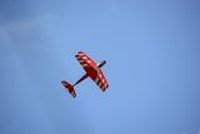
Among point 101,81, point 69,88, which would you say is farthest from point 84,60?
point 69,88

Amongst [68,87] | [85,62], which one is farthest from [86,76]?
[68,87]

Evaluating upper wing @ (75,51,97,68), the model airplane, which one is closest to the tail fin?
the model airplane

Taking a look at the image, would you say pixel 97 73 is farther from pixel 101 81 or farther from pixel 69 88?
pixel 69 88

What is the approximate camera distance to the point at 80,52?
161 feet

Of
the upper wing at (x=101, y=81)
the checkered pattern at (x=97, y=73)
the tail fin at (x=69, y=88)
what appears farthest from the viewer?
the tail fin at (x=69, y=88)

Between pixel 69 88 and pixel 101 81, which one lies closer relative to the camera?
pixel 101 81

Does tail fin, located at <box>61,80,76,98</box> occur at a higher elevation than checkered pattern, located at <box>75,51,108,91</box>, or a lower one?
higher

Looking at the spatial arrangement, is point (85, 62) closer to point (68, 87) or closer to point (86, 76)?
point (86, 76)

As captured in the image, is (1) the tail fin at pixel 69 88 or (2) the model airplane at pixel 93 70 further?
(1) the tail fin at pixel 69 88

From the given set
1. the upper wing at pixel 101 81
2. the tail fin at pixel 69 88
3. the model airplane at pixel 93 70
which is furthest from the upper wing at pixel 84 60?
the tail fin at pixel 69 88

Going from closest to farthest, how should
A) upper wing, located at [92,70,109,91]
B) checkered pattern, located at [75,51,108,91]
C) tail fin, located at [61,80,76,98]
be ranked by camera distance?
upper wing, located at [92,70,109,91]
checkered pattern, located at [75,51,108,91]
tail fin, located at [61,80,76,98]

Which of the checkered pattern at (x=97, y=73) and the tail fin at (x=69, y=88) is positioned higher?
the tail fin at (x=69, y=88)

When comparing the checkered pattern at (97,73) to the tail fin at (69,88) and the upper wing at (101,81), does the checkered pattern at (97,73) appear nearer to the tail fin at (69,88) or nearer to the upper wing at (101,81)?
the upper wing at (101,81)

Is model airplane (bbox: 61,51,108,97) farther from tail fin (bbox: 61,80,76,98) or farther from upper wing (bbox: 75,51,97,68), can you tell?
tail fin (bbox: 61,80,76,98)
